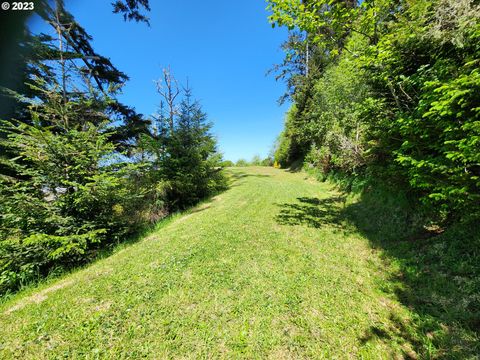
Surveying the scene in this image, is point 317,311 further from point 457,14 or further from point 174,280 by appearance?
point 457,14

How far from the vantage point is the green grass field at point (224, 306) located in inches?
91.9

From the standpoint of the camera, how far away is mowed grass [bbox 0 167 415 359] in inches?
91.9

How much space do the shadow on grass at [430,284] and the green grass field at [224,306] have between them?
42mm

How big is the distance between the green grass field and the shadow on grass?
0.04 m

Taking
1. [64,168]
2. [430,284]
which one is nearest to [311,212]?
[430,284]

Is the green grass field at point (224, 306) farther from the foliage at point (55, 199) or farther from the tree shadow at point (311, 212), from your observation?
the tree shadow at point (311, 212)

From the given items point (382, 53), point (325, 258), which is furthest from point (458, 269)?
point (382, 53)

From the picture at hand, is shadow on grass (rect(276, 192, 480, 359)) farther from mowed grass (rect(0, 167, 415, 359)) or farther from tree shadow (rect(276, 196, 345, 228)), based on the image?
tree shadow (rect(276, 196, 345, 228))

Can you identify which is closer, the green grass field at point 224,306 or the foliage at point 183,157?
the green grass field at point 224,306

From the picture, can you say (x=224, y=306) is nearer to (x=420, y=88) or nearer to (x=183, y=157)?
(x=420, y=88)

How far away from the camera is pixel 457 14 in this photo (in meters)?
3.42

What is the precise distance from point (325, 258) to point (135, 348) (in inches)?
150

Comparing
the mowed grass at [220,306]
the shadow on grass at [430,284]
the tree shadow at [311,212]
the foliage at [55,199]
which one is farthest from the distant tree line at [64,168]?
the shadow on grass at [430,284]

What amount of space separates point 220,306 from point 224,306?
6 centimetres
